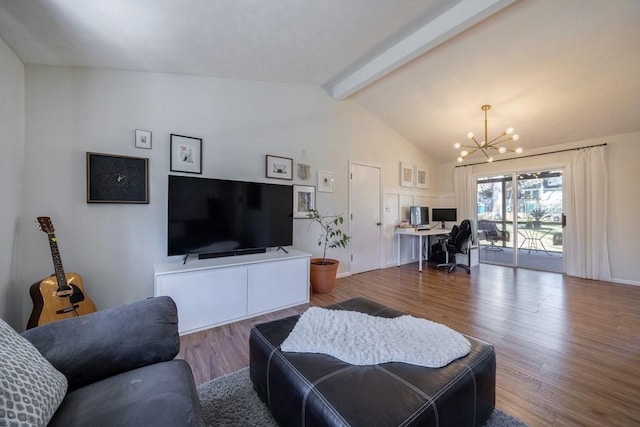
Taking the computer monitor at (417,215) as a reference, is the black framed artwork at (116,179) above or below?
above

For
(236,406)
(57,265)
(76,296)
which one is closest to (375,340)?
(236,406)

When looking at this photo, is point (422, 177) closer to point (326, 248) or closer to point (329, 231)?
point (329, 231)

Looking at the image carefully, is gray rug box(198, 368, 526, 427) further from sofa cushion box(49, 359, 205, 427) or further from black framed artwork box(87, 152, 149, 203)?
black framed artwork box(87, 152, 149, 203)

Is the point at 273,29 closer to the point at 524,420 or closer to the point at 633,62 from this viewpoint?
the point at 524,420

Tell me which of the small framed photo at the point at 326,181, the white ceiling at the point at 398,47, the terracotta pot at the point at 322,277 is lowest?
the terracotta pot at the point at 322,277

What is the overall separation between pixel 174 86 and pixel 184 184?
1085mm

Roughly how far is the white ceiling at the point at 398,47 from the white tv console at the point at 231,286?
1883 millimetres

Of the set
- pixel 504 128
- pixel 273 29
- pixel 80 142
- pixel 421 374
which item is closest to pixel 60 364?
pixel 421 374

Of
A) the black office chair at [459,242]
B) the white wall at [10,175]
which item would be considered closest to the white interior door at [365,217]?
the black office chair at [459,242]

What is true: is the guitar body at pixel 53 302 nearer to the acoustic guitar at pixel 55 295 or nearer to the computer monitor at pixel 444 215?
the acoustic guitar at pixel 55 295

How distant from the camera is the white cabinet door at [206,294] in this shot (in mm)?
2201

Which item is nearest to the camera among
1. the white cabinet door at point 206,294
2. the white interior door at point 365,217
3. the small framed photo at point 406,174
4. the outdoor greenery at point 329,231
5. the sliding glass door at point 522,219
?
the white cabinet door at point 206,294

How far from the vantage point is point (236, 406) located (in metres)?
1.39

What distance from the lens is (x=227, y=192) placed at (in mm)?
2676
